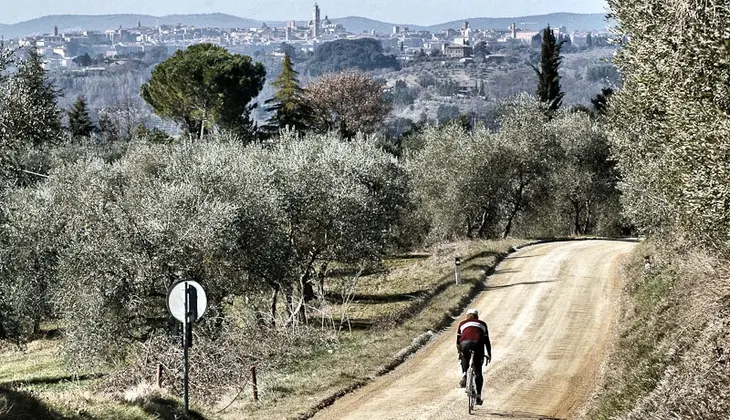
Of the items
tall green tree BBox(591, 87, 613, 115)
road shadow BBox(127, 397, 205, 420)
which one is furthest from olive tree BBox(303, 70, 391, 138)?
road shadow BBox(127, 397, 205, 420)

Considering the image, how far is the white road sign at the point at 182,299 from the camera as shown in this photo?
14.6m

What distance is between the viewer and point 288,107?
3696 inches

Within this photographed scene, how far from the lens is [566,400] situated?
61.7 feet

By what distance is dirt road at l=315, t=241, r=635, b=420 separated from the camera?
1823 cm

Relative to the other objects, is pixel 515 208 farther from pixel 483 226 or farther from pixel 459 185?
pixel 459 185

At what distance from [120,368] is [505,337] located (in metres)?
11.1

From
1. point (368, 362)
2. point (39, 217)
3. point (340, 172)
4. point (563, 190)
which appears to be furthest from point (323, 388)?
point (563, 190)

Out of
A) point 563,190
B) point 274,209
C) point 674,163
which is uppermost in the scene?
point 674,163

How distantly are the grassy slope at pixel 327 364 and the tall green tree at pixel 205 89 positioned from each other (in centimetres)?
3908

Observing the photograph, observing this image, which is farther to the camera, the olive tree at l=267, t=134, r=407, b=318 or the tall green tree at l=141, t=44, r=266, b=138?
the tall green tree at l=141, t=44, r=266, b=138

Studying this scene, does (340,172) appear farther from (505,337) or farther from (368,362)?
(368,362)

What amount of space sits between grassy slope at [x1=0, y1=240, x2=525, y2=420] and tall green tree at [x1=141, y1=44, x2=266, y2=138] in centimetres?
3908

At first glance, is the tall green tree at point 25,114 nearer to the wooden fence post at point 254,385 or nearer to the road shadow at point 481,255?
the wooden fence post at point 254,385

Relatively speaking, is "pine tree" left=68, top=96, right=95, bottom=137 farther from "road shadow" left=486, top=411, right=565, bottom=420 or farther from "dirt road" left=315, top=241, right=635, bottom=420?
"road shadow" left=486, top=411, right=565, bottom=420
